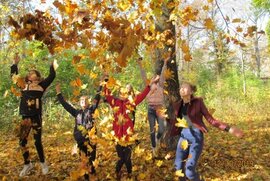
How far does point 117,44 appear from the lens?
8.05 feet

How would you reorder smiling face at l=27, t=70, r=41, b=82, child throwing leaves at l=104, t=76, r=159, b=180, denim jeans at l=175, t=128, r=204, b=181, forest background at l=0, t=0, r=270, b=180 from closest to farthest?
forest background at l=0, t=0, r=270, b=180 → denim jeans at l=175, t=128, r=204, b=181 → child throwing leaves at l=104, t=76, r=159, b=180 → smiling face at l=27, t=70, r=41, b=82

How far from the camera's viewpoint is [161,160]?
6.22 metres

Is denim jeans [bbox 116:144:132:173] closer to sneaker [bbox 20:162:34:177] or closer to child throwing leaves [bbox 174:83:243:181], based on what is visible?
child throwing leaves [bbox 174:83:243:181]

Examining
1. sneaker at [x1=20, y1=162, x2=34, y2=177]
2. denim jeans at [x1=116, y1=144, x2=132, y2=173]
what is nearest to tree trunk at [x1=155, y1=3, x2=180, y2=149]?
denim jeans at [x1=116, y1=144, x2=132, y2=173]

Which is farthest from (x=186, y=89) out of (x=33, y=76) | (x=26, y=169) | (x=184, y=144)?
(x=26, y=169)

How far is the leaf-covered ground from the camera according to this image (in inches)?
224

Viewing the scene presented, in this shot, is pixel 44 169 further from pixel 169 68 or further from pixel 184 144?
pixel 169 68

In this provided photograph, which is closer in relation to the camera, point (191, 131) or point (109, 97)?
point (191, 131)

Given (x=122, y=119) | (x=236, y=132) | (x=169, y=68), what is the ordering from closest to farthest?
(x=236, y=132) → (x=122, y=119) → (x=169, y=68)

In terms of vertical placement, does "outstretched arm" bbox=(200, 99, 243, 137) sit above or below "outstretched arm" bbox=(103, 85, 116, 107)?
below

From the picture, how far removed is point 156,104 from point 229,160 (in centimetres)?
166

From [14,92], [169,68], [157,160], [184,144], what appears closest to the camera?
[184,144]

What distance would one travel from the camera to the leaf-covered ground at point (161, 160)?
18.7 feet

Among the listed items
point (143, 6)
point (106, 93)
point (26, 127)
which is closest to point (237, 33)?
point (143, 6)
